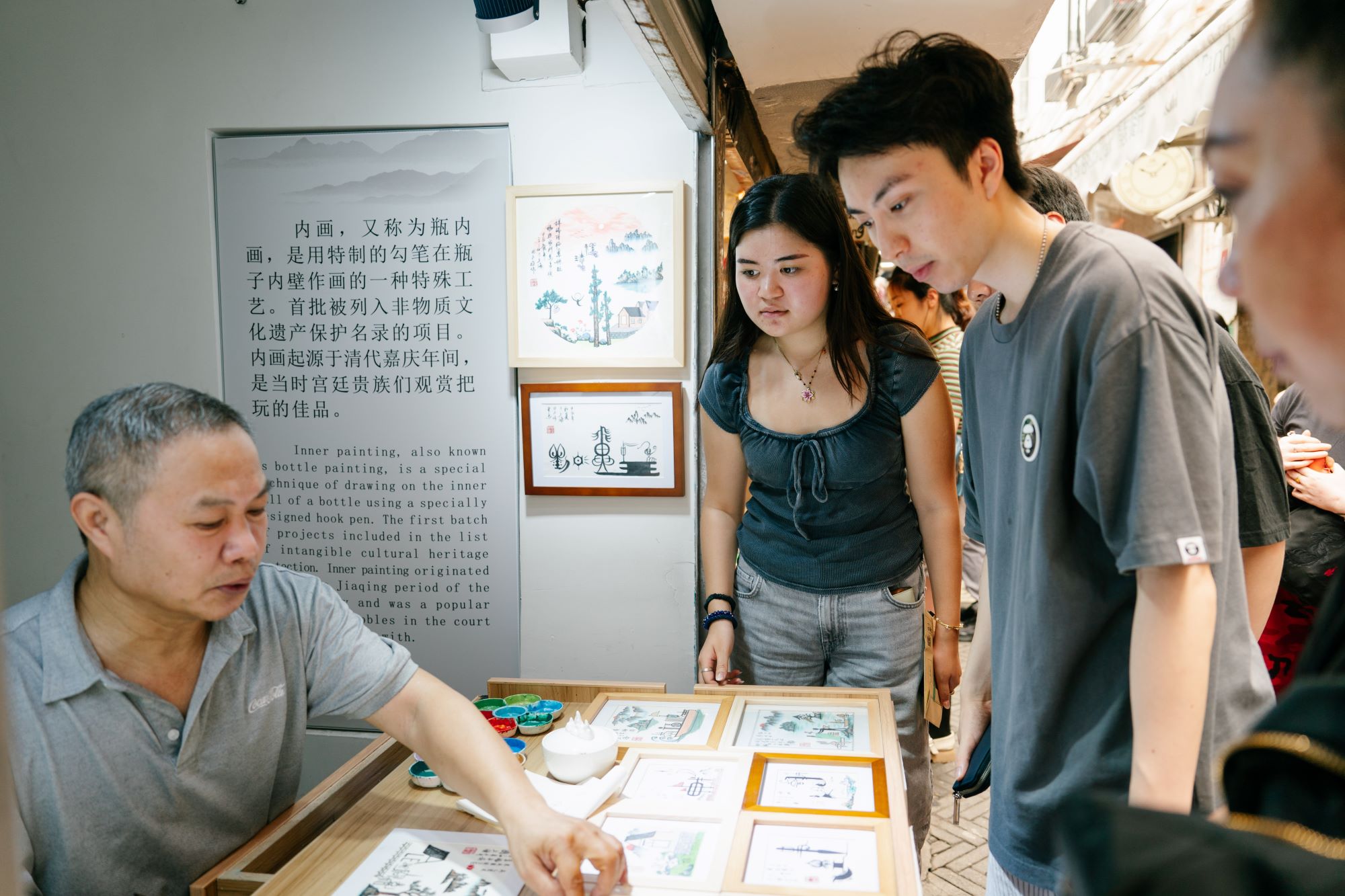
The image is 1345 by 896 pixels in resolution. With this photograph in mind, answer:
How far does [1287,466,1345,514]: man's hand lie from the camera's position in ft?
6.83

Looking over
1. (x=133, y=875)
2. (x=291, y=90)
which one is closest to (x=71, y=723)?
(x=133, y=875)

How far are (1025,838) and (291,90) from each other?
3.01 m

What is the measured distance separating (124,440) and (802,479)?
132 centimetres

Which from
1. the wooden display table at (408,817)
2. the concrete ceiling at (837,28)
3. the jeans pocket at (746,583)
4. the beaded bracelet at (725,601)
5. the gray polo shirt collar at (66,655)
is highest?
the concrete ceiling at (837,28)

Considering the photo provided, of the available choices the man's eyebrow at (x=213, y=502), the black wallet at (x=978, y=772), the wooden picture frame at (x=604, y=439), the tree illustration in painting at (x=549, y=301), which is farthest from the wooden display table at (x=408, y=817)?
the tree illustration in painting at (x=549, y=301)

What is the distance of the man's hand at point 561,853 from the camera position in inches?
44.4

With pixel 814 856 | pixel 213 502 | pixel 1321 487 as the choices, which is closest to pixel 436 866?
pixel 814 856

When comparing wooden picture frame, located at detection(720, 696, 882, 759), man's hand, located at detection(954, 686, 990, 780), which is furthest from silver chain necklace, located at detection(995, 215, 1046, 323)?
wooden picture frame, located at detection(720, 696, 882, 759)

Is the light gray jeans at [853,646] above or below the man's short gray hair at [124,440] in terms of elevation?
below

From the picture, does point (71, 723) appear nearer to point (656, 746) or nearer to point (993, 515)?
point (656, 746)

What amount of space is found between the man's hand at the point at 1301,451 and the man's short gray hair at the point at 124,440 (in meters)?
2.40

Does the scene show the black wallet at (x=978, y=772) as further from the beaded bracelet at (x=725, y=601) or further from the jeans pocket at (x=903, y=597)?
the beaded bracelet at (x=725, y=601)

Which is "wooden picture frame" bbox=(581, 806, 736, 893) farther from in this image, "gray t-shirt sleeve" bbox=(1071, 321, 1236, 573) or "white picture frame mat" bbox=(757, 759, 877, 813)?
"gray t-shirt sleeve" bbox=(1071, 321, 1236, 573)

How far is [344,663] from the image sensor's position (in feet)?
5.14
